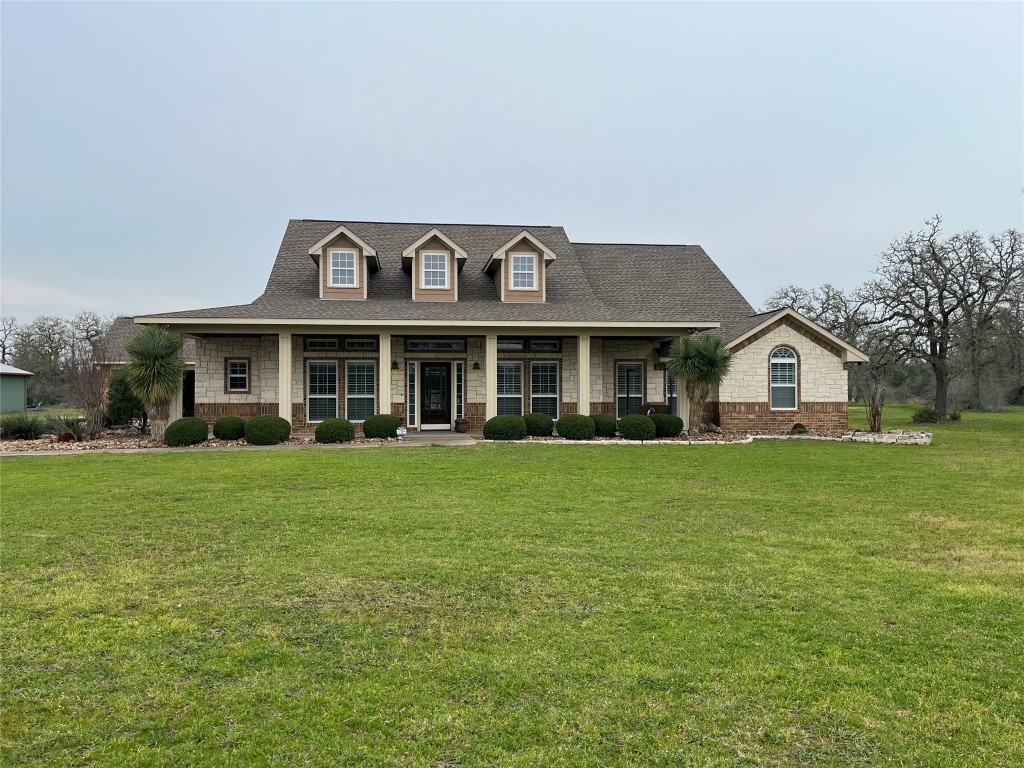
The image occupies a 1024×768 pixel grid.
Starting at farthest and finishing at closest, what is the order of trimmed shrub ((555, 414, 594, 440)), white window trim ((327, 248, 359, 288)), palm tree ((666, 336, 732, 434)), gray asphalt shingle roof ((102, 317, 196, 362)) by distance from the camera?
gray asphalt shingle roof ((102, 317, 196, 362))
white window trim ((327, 248, 359, 288))
palm tree ((666, 336, 732, 434))
trimmed shrub ((555, 414, 594, 440))

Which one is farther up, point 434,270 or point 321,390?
point 434,270

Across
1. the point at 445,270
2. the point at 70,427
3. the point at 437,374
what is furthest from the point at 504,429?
the point at 70,427

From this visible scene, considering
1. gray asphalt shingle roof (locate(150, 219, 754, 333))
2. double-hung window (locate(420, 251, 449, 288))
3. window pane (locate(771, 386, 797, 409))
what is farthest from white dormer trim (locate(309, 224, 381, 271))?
window pane (locate(771, 386, 797, 409))

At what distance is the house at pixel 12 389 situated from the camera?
3641cm

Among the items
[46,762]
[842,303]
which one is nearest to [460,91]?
[842,303]

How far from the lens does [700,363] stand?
62.8 feet

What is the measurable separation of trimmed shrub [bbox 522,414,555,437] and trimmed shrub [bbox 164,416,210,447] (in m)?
8.87

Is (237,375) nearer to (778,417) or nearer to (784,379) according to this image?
(778,417)

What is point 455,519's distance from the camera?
306 inches

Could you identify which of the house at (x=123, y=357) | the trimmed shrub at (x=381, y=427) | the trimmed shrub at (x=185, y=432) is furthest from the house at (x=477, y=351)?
the house at (x=123, y=357)

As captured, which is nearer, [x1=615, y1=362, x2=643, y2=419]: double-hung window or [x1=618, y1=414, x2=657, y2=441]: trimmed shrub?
[x1=618, y1=414, x2=657, y2=441]: trimmed shrub

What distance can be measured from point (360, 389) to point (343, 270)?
391 cm

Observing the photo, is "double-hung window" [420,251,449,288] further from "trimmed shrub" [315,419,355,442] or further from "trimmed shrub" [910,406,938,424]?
"trimmed shrub" [910,406,938,424]

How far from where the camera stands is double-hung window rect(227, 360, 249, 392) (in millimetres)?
20406
